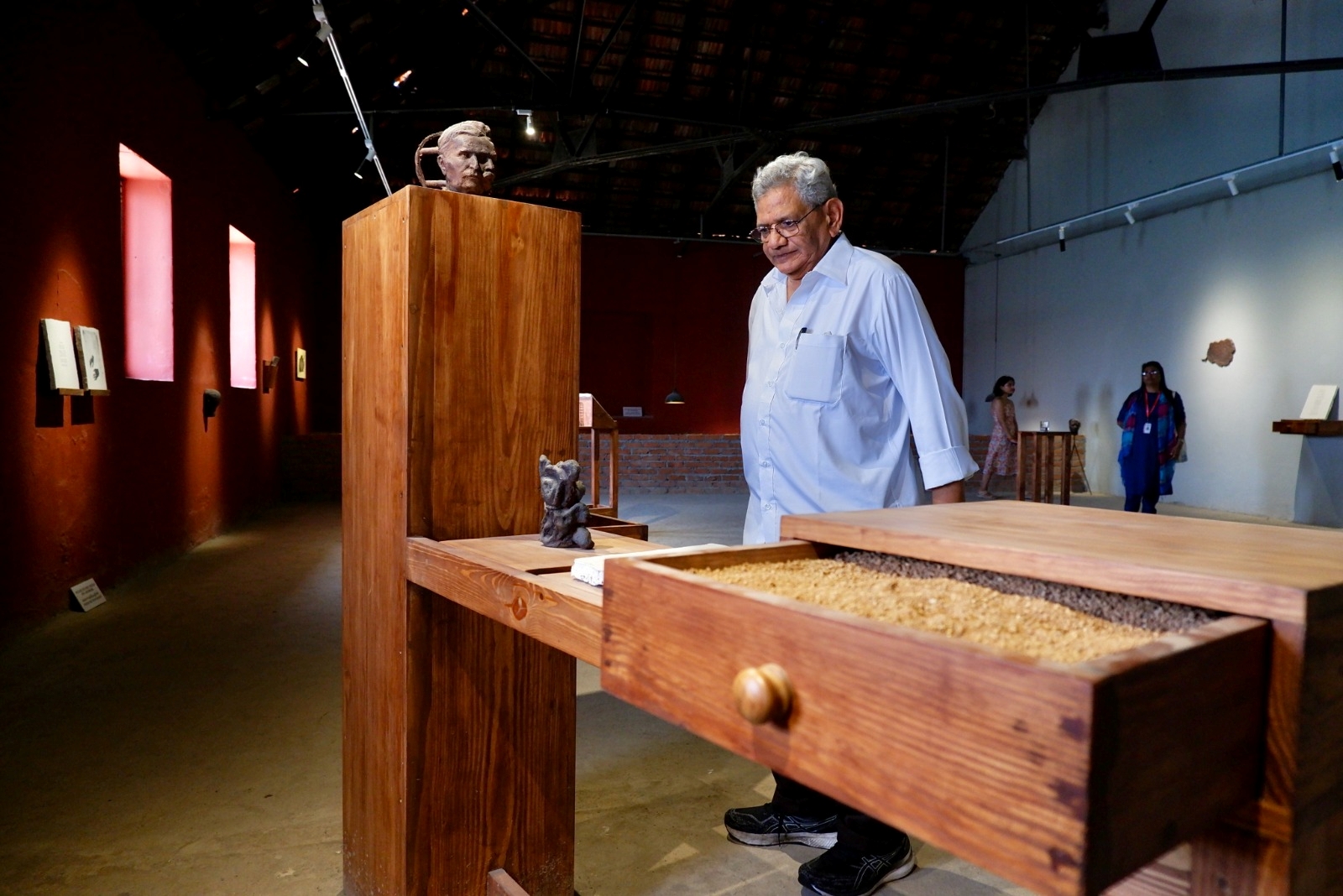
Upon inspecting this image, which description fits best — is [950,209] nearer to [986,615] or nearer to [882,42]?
[882,42]

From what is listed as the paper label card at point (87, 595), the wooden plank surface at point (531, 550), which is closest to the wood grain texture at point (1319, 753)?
the wooden plank surface at point (531, 550)

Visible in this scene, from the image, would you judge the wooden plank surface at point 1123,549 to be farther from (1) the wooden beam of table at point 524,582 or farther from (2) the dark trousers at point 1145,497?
(2) the dark trousers at point 1145,497

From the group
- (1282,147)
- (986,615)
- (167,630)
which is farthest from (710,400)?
(986,615)

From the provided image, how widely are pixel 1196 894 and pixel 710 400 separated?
38.6 feet

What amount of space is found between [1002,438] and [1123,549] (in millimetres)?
9734

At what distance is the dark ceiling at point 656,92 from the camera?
272 inches

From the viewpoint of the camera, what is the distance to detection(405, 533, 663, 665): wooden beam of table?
3.29ft

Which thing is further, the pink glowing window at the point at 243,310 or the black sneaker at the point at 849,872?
the pink glowing window at the point at 243,310

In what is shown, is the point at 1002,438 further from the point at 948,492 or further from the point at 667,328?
the point at 948,492

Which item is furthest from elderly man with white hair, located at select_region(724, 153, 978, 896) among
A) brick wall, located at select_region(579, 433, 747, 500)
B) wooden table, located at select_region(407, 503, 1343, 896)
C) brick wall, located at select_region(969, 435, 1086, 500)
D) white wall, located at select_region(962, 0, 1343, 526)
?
brick wall, located at select_region(969, 435, 1086, 500)

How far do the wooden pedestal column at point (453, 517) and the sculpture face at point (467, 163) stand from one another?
0.13 metres

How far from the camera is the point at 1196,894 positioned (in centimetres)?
66

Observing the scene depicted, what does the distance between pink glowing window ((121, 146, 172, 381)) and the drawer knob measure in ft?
18.9

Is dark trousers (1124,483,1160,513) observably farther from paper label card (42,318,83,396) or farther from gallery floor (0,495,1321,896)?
paper label card (42,318,83,396)
